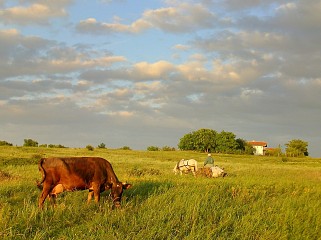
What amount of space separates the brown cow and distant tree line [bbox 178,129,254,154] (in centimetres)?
10889

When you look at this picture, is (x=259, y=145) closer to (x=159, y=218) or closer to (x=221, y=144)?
(x=221, y=144)

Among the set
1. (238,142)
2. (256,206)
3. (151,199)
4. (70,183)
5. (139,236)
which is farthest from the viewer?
(238,142)

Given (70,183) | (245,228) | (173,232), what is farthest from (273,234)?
(70,183)

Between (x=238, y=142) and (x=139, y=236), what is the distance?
408 feet

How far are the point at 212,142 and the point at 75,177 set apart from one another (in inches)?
4458

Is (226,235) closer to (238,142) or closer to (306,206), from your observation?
(306,206)

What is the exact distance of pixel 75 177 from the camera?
1137 centimetres

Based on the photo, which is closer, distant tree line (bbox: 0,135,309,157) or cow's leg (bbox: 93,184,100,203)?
cow's leg (bbox: 93,184,100,203)

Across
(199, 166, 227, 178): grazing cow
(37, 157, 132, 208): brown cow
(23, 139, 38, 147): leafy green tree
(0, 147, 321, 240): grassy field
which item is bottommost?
(0, 147, 321, 240): grassy field

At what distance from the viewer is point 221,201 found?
533 inches

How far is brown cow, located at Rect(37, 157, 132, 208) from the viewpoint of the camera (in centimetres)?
1116

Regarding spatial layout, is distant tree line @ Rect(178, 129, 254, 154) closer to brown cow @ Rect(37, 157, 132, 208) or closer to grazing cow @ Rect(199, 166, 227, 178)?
grazing cow @ Rect(199, 166, 227, 178)

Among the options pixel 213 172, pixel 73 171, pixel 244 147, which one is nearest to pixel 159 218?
pixel 73 171

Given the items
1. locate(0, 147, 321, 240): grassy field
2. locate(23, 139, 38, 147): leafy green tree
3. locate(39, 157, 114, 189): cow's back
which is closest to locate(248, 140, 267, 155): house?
locate(23, 139, 38, 147): leafy green tree
